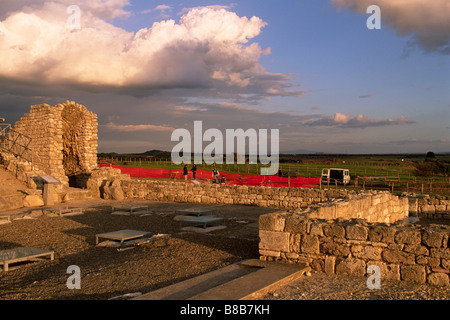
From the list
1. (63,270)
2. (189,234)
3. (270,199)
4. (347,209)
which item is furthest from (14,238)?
(270,199)

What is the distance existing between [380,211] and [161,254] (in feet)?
20.5

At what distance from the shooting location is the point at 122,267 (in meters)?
5.79

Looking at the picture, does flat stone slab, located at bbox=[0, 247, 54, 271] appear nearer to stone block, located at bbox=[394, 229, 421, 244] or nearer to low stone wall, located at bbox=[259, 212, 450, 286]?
low stone wall, located at bbox=[259, 212, 450, 286]

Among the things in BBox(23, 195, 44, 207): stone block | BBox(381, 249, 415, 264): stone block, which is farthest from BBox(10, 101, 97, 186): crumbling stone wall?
BBox(381, 249, 415, 264): stone block

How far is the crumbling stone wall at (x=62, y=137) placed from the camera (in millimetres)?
18953

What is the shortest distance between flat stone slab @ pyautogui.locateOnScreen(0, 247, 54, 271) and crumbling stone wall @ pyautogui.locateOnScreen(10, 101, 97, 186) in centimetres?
1300

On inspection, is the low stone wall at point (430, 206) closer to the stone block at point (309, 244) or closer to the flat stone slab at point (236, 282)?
the stone block at point (309, 244)

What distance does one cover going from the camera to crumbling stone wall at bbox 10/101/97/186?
18953 millimetres

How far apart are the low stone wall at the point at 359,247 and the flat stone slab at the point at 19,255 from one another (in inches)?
156

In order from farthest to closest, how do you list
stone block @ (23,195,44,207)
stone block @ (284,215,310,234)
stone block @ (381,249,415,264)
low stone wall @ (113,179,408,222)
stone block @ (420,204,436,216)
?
stone block @ (23,195,44,207) < stone block @ (420,204,436,216) < low stone wall @ (113,179,408,222) < stone block @ (284,215,310,234) < stone block @ (381,249,415,264)

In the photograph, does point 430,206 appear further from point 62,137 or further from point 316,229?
point 62,137

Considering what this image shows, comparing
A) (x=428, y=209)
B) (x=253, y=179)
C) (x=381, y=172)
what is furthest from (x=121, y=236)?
(x=381, y=172)

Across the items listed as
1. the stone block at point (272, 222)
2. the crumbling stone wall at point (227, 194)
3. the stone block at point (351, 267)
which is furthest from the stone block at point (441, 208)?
the stone block at point (272, 222)

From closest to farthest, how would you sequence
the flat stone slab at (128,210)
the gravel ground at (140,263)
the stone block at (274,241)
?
the gravel ground at (140,263), the stone block at (274,241), the flat stone slab at (128,210)
